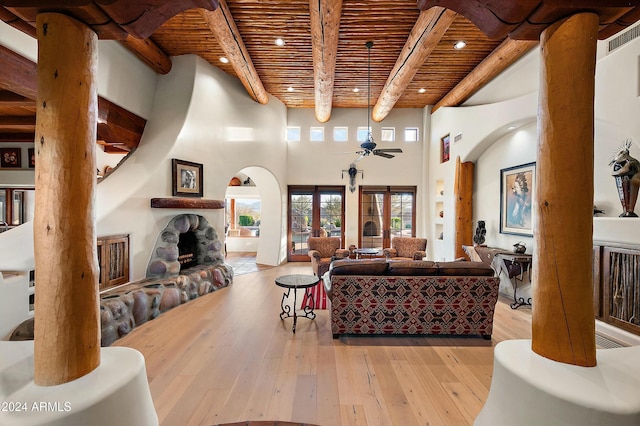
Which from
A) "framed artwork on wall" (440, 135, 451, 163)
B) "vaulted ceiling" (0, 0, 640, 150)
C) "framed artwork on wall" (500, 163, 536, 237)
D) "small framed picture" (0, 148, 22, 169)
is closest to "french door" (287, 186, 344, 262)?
"vaulted ceiling" (0, 0, 640, 150)

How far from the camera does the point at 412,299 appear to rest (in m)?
3.22

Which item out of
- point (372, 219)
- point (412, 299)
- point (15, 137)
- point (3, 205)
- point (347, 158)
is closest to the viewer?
point (412, 299)

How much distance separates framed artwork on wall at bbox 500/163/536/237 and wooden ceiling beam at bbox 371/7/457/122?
2396 mm

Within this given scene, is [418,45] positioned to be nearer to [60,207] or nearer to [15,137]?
[60,207]

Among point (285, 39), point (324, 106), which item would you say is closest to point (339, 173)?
point (324, 106)

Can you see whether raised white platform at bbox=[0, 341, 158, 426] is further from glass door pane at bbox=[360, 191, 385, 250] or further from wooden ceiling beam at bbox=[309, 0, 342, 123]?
glass door pane at bbox=[360, 191, 385, 250]

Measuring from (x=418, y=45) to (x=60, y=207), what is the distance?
451 centimetres

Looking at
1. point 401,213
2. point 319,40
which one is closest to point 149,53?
point 319,40

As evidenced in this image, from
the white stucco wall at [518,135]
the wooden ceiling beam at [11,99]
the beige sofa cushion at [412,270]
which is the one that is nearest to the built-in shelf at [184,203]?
the wooden ceiling beam at [11,99]

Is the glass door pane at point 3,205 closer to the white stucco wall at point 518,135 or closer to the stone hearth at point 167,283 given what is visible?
the stone hearth at point 167,283

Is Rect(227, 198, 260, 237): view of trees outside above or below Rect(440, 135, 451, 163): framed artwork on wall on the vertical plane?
below

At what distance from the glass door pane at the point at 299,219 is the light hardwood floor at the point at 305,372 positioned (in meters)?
4.20

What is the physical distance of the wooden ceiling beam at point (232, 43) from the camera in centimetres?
361

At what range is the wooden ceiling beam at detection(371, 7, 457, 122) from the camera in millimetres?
3502
